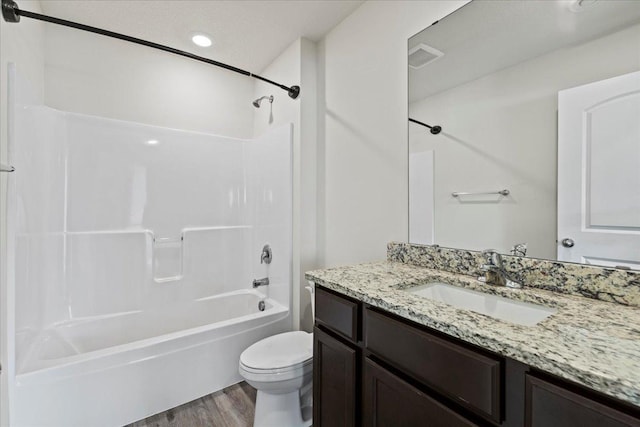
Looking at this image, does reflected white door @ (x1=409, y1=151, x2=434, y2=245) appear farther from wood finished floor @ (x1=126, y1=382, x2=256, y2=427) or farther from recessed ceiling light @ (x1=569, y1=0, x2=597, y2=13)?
wood finished floor @ (x1=126, y1=382, x2=256, y2=427)

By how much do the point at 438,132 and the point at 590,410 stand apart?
124cm

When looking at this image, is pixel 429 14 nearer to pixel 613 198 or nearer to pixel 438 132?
pixel 438 132

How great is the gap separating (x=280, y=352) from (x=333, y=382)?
1.96 feet

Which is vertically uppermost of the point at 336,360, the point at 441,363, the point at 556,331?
the point at 556,331

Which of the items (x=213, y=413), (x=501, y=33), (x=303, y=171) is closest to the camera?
(x=501, y=33)

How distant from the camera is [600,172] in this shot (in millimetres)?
977

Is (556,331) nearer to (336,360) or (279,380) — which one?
(336,360)

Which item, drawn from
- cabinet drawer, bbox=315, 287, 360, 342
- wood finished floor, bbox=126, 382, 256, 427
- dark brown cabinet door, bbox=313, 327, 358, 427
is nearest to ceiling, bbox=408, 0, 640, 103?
cabinet drawer, bbox=315, 287, 360, 342

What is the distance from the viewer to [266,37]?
2.23 meters

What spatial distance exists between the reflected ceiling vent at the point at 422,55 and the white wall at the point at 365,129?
6 cm

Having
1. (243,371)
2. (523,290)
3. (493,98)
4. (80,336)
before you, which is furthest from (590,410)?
(80,336)

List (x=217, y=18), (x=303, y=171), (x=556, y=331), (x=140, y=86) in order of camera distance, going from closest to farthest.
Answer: (x=556, y=331) < (x=217, y=18) < (x=303, y=171) < (x=140, y=86)

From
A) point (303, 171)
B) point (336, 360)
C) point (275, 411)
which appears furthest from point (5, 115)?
point (275, 411)

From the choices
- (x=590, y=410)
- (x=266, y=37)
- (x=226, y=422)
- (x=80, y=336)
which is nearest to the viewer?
(x=590, y=410)
